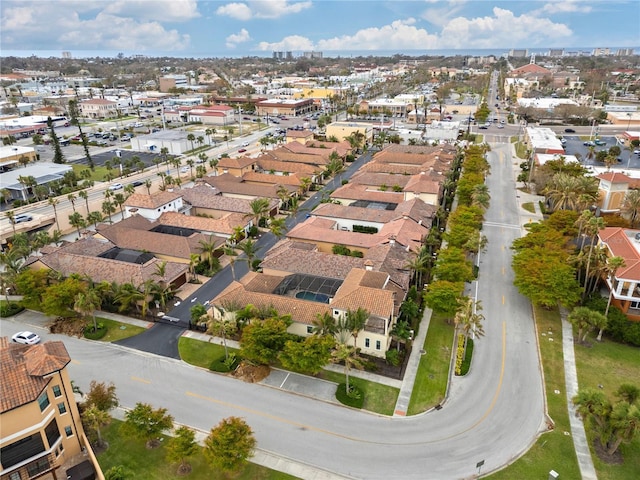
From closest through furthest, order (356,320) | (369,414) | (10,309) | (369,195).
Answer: (369,414)
(356,320)
(10,309)
(369,195)

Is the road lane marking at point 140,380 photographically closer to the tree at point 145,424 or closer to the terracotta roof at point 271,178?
the tree at point 145,424

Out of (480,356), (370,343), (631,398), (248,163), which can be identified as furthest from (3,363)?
(248,163)

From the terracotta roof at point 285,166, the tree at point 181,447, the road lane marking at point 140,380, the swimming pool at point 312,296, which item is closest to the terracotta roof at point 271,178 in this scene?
the terracotta roof at point 285,166

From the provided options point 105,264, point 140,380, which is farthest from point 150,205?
point 140,380

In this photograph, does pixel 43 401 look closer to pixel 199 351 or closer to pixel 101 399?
pixel 101 399

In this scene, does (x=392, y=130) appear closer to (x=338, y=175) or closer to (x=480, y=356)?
(x=338, y=175)

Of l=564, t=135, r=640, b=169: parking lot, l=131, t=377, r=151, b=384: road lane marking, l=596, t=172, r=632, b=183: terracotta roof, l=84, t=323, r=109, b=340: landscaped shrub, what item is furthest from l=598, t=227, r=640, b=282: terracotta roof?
l=564, t=135, r=640, b=169: parking lot
